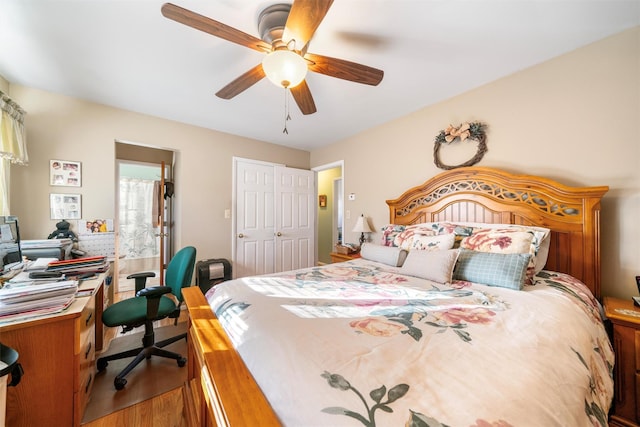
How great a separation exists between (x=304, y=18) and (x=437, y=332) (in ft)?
5.12

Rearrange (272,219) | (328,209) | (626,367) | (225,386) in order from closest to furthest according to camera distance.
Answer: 1. (225,386)
2. (626,367)
3. (272,219)
4. (328,209)

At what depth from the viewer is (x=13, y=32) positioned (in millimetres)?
1538

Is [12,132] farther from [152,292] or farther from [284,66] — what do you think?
[284,66]

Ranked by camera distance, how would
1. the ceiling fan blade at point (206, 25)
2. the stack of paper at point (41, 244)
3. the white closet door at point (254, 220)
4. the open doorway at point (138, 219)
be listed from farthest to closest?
1. the open doorway at point (138, 219)
2. the white closet door at point (254, 220)
3. the stack of paper at point (41, 244)
4. the ceiling fan blade at point (206, 25)

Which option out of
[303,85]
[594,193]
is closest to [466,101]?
[594,193]

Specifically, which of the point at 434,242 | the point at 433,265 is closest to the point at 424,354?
the point at 433,265

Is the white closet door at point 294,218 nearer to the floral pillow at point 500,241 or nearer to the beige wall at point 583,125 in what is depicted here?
the beige wall at point 583,125

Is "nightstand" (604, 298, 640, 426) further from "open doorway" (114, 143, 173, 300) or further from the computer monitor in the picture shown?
"open doorway" (114, 143, 173, 300)

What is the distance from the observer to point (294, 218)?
13.3ft

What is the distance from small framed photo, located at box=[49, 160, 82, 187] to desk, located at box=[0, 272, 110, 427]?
1.79 meters

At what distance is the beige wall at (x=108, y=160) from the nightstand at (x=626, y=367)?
368 centimetres

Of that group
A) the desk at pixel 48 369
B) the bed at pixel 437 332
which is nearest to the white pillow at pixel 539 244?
the bed at pixel 437 332

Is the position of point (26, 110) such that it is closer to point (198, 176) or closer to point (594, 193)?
point (198, 176)

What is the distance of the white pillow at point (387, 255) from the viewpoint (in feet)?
6.46
